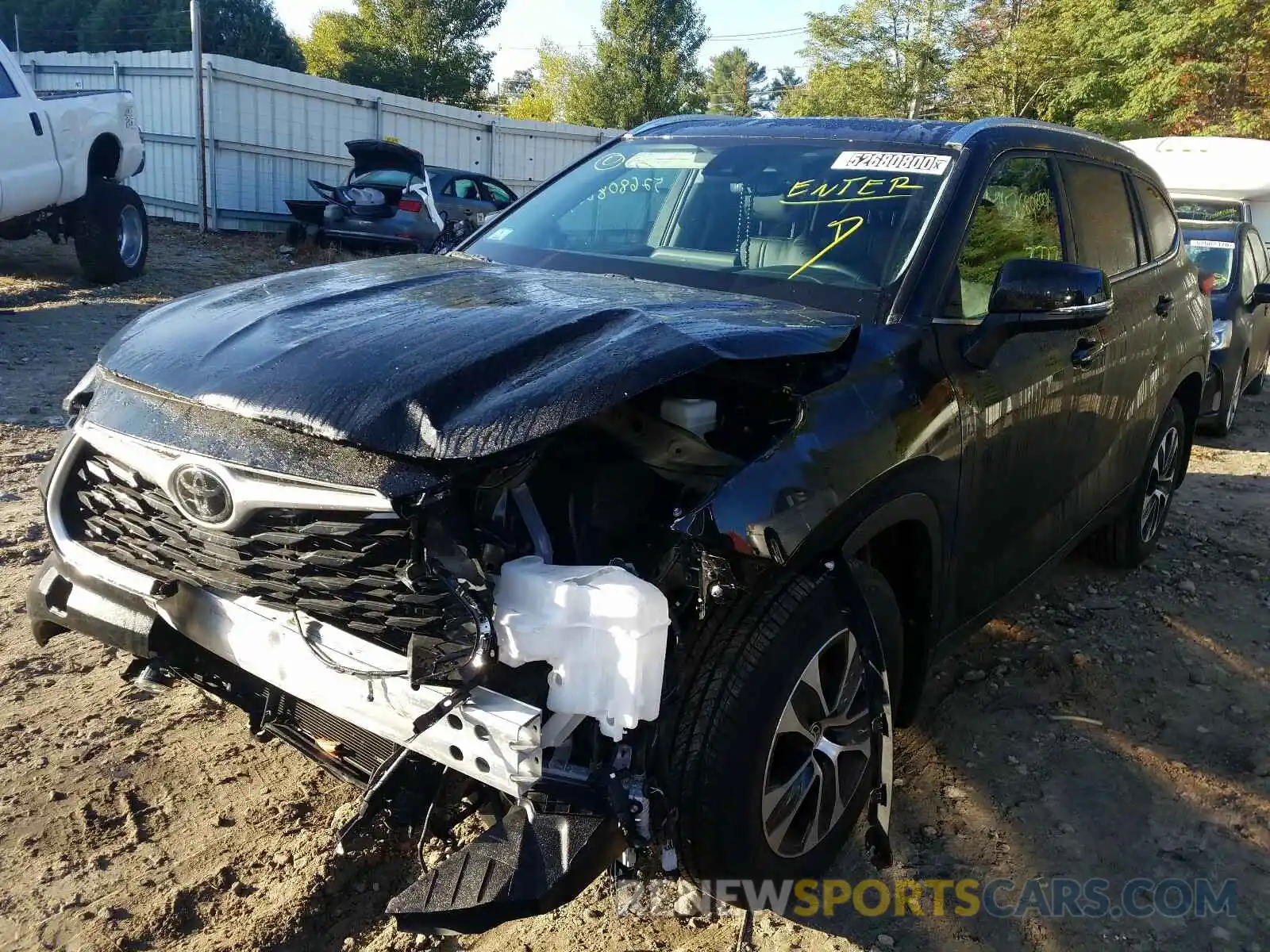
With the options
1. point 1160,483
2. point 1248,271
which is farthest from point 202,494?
point 1248,271

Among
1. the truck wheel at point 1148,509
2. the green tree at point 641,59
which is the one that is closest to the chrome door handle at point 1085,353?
the truck wheel at point 1148,509

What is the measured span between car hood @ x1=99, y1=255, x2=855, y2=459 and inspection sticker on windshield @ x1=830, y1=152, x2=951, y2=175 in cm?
68

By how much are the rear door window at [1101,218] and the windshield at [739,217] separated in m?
0.89

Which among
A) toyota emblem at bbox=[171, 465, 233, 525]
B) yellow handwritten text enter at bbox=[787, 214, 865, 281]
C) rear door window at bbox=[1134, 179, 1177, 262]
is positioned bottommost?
toyota emblem at bbox=[171, 465, 233, 525]

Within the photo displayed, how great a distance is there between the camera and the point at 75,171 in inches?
361

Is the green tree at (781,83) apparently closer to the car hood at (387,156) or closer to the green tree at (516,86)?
the green tree at (516,86)

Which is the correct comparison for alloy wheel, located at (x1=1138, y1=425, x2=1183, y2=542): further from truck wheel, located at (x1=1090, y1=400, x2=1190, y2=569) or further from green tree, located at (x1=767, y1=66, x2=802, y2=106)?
green tree, located at (x1=767, y1=66, x2=802, y2=106)

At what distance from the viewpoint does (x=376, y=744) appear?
2193mm

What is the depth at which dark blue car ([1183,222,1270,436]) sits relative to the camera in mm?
7578

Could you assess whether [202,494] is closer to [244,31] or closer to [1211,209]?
[1211,209]

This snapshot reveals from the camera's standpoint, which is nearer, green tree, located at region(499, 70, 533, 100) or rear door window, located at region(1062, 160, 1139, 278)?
rear door window, located at region(1062, 160, 1139, 278)

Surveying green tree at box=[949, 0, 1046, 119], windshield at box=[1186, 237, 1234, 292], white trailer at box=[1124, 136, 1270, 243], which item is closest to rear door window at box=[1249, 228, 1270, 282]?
windshield at box=[1186, 237, 1234, 292]

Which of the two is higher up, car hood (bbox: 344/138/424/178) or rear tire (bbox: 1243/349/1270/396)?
car hood (bbox: 344/138/424/178)

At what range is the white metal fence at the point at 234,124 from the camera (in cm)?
1496
